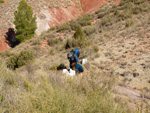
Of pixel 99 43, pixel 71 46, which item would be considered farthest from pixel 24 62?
pixel 99 43

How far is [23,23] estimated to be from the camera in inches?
842

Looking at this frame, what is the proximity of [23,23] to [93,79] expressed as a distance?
21.7 metres

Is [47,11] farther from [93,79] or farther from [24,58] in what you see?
[93,79]

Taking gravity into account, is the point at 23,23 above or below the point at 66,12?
below

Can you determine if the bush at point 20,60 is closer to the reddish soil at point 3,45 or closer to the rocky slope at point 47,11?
the reddish soil at point 3,45

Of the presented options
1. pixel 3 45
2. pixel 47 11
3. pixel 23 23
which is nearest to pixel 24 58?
pixel 23 23

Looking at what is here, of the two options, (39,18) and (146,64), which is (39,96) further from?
(39,18)

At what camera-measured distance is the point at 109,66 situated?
6754mm

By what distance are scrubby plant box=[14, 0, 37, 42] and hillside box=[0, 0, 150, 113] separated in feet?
24.9

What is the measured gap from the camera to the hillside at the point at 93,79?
2.14 meters

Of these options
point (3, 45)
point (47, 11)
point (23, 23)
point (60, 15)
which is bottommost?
point (3, 45)

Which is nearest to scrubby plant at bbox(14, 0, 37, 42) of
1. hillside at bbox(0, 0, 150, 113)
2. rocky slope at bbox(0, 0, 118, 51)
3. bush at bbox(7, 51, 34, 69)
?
rocky slope at bbox(0, 0, 118, 51)

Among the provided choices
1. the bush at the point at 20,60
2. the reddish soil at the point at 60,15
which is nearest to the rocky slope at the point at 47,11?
the reddish soil at the point at 60,15

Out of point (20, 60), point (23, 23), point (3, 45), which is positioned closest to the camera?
point (20, 60)
